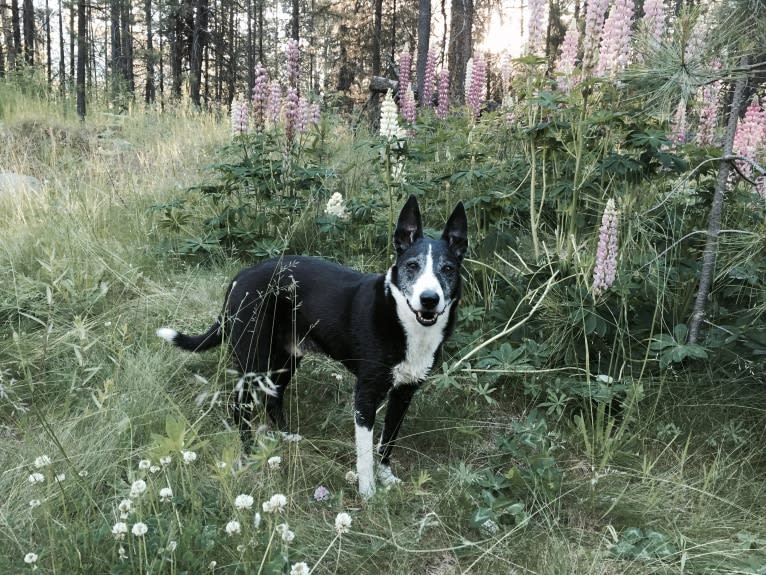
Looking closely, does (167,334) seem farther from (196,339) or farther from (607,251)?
(607,251)

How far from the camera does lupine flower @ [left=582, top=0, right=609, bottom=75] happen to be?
3.51 metres

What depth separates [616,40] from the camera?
3.51 metres

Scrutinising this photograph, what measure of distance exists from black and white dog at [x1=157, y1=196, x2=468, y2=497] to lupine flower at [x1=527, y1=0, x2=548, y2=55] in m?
1.84

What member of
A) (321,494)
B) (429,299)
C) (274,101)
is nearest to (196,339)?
(321,494)

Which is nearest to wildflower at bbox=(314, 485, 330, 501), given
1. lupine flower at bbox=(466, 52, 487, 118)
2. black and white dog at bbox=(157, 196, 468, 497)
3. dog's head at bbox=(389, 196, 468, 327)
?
black and white dog at bbox=(157, 196, 468, 497)

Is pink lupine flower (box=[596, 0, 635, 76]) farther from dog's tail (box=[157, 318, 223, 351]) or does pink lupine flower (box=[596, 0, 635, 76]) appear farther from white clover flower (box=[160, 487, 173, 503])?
white clover flower (box=[160, 487, 173, 503])

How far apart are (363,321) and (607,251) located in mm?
1325

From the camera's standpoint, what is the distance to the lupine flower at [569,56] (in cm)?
374

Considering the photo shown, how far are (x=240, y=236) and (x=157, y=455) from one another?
310 cm

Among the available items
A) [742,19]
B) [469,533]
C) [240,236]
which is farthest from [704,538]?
[240,236]

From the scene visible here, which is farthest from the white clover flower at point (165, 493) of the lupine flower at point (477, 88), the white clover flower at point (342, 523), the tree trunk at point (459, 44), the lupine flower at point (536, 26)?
the tree trunk at point (459, 44)

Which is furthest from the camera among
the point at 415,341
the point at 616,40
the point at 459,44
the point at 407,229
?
the point at 459,44

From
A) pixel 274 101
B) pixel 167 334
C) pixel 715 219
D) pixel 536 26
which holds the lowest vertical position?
pixel 167 334

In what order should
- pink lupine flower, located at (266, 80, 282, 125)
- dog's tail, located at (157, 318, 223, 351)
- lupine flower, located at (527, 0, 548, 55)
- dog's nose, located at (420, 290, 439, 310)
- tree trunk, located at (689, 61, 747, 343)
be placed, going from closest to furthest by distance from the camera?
dog's nose, located at (420, 290, 439, 310)
dog's tail, located at (157, 318, 223, 351)
tree trunk, located at (689, 61, 747, 343)
lupine flower, located at (527, 0, 548, 55)
pink lupine flower, located at (266, 80, 282, 125)
